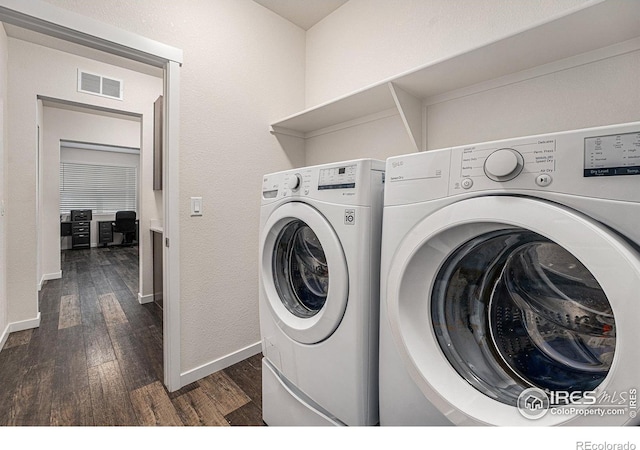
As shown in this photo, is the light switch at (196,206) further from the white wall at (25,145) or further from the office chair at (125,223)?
→ the office chair at (125,223)

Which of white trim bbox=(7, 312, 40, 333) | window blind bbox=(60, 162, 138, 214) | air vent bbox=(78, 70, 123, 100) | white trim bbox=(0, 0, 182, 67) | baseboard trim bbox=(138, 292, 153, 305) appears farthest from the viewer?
window blind bbox=(60, 162, 138, 214)

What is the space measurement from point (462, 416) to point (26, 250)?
3.30 m

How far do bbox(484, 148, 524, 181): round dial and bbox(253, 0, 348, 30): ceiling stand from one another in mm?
1890

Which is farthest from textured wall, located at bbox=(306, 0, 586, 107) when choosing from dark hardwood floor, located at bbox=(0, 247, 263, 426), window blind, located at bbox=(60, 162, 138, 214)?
Answer: window blind, located at bbox=(60, 162, 138, 214)

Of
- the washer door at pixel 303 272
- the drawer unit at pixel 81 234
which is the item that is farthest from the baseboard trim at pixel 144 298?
the drawer unit at pixel 81 234

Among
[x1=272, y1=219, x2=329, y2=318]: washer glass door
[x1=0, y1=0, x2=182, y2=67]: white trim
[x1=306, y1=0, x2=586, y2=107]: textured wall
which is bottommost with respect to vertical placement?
[x1=272, y1=219, x2=329, y2=318]: washer glass door

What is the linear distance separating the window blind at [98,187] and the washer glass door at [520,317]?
25.5ft

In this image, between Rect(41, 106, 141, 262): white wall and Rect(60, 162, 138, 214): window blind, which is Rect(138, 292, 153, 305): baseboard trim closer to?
Rect(41, 106, 141, 262): white wall

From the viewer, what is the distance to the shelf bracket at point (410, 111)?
1425 mm

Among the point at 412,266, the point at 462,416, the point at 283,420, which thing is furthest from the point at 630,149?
the point at 283,420

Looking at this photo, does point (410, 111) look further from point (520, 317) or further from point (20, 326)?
point (20, 326)

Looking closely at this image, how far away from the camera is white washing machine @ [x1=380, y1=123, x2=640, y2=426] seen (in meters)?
0.51
